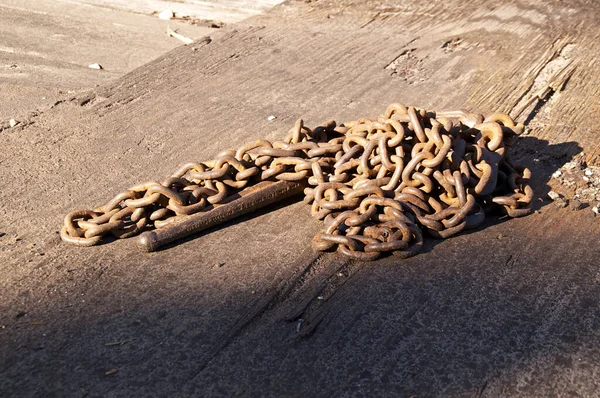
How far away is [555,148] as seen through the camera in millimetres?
4828

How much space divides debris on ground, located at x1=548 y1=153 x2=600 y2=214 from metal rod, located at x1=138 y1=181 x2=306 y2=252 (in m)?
1.51

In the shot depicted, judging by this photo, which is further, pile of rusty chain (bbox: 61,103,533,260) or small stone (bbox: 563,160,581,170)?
small stone (bbox: 563,160,581,170)

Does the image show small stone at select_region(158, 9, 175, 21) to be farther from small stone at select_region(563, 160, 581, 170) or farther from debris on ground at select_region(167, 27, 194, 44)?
small stone at select_region(563, 160, 581, 170)

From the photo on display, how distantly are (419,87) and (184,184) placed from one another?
274 cm

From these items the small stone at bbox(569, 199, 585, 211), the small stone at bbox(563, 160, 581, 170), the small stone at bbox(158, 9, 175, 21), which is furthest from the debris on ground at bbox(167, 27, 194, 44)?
the small stone at bbox(569, 199, 585, 211)

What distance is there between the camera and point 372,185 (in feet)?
12.2

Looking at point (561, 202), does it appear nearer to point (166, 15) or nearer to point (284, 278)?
point (284, 278)

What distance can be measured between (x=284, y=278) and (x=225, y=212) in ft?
1.99

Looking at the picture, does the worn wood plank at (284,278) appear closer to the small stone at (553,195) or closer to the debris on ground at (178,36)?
the small stone at (553,195)

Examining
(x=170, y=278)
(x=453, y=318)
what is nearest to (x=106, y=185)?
(x=170, y=278)

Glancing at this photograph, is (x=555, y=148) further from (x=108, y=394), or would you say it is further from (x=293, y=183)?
(x=108, y=394)

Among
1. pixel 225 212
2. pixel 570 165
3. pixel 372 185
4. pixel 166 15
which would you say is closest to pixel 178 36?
pixel 166 15

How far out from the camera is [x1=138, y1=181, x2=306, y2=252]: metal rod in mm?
3764

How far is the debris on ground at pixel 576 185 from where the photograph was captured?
4188mm
